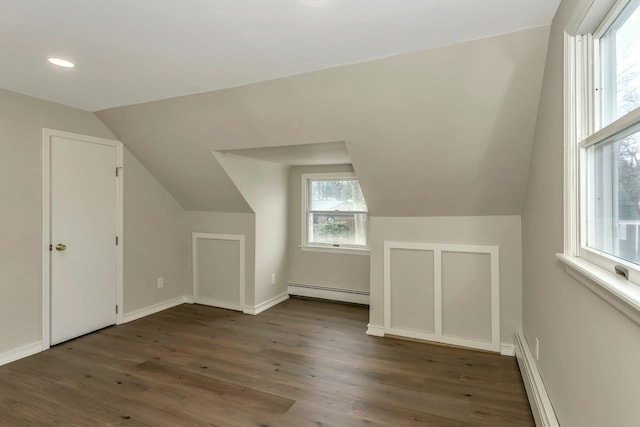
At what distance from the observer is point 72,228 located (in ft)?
11.3

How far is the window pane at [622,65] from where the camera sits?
3.76ft

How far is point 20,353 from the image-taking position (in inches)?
120

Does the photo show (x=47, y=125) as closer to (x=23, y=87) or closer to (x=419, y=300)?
(x=23, y=87)

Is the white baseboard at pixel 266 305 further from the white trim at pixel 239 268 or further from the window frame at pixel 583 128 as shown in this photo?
the window frame at pixel 583 128

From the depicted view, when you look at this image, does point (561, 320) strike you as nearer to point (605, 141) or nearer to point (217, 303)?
point (605, 141)

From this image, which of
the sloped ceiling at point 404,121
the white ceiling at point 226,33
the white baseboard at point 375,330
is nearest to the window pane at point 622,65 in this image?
the white ceiling at point 226,33

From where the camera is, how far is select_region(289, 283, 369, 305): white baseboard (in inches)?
182

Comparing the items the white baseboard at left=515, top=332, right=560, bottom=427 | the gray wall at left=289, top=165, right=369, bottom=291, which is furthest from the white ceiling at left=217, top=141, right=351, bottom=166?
the white baseboard at left=515, top=332, right=560, bottom=427

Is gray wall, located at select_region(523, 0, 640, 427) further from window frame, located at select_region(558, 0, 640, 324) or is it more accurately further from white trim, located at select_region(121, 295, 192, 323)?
white trim, located at select_region(121, 295, 192, 323)

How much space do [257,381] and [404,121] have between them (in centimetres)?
224

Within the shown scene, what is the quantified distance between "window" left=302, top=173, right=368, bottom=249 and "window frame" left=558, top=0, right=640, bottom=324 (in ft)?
10.2

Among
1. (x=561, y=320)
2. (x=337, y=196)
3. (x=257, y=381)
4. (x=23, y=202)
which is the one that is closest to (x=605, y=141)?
(x=561, y=320)

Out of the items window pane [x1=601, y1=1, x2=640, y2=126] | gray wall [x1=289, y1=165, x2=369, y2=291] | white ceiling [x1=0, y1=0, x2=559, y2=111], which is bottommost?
gray wall [x1=289, y1=165, x2=369, y2=291]

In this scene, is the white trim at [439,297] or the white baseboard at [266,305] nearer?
the white trim at [439,297]
